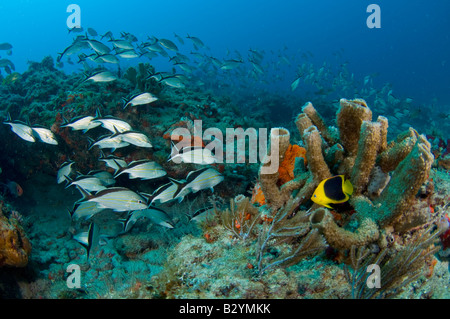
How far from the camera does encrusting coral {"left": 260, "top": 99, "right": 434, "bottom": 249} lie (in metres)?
1.99

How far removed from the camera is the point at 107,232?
600 cm

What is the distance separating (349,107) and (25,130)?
6.11 meters

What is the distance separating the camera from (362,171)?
240 cm

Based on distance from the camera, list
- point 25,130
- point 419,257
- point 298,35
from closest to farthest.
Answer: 1. point 419,257
2. point 25,130
3. point 298,35

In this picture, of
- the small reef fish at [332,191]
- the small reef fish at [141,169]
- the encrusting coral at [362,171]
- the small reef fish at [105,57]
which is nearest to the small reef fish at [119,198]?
the small reef fish at [141,169]

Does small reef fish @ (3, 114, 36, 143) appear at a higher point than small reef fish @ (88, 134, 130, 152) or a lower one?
higher

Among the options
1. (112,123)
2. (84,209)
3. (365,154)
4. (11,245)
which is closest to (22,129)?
(112,123)

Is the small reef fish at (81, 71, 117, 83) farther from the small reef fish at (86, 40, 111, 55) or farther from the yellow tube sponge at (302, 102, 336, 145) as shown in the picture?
the yellow tube sponge at (302, 102, 336, 145)

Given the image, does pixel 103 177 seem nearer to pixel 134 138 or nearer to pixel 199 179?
pixel 134 138

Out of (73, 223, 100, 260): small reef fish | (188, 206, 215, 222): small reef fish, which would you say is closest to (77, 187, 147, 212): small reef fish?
(73, 223, 100, 260): small reef fish

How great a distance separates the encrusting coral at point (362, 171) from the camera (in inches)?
78.2

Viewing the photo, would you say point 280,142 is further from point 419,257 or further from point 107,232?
point 107,232

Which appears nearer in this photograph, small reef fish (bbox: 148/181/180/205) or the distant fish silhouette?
small reef fish (bbox: 148/181/180/205)
